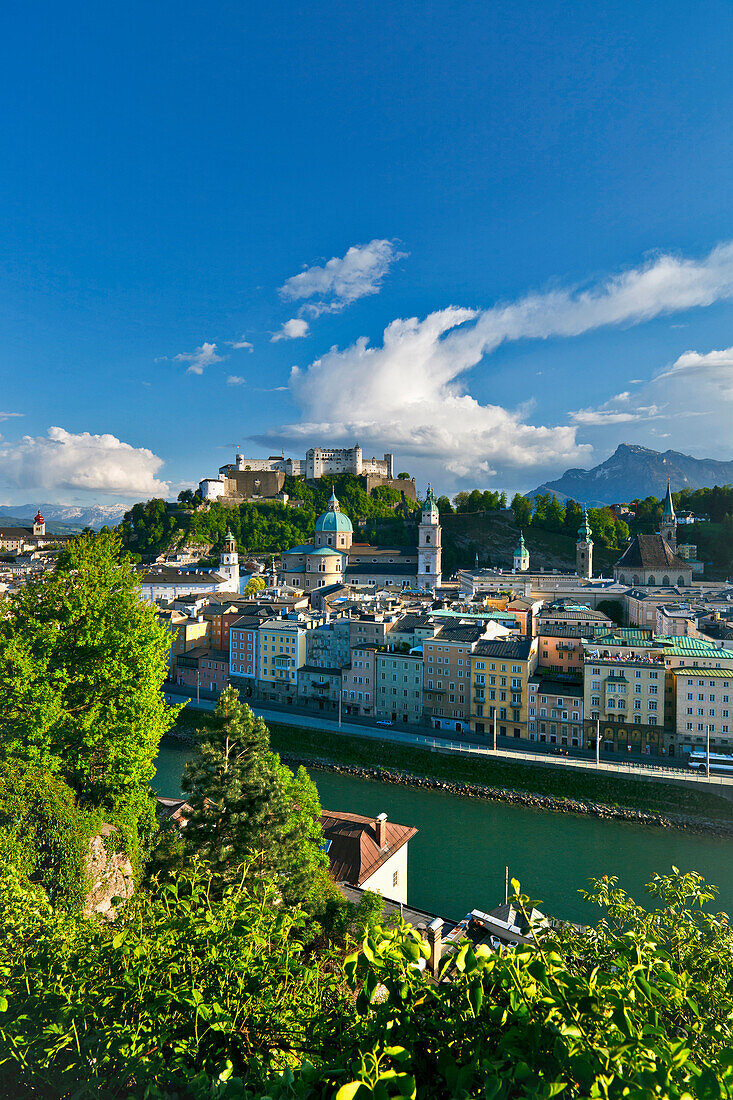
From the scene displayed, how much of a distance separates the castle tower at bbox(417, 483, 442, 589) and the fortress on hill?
850 inches

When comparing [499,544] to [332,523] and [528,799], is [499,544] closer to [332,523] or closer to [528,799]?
[332,523]

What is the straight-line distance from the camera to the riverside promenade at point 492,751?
1786 cm

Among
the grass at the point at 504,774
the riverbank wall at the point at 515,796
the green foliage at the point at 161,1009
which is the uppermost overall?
the green foliage at the point at 161,1009

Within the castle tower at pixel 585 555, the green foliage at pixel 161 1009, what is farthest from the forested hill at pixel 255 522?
the green foliage at pixel 161 1009

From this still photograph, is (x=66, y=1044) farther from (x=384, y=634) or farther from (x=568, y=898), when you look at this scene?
(x=384, y=634)

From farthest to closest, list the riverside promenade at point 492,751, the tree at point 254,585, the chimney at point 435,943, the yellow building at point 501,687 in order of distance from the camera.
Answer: the tree at point 254,585, the yellow building at point 501,687, the riverside promenade at point 492,751, the chimney at point 435,943

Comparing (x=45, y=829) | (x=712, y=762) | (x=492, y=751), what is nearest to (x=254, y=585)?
(x=492, y=751)

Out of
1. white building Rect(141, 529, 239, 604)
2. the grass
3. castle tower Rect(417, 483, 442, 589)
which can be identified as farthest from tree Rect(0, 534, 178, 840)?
castle tower Rect(417, 483, 442, 589)

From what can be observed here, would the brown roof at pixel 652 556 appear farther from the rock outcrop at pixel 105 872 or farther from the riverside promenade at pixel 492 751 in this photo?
the rock outcrop at pixel 105 872

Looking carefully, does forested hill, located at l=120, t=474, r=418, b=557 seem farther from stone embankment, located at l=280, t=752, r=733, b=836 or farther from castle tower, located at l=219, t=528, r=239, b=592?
stone embankment, located at l=280, t=752, r=733, b=836

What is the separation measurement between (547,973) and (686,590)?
141 ft

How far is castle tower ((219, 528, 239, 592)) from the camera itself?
50.2 m

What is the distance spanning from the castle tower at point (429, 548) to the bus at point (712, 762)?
32.1 metres

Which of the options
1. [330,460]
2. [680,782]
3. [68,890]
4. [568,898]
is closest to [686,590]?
[680,782]
